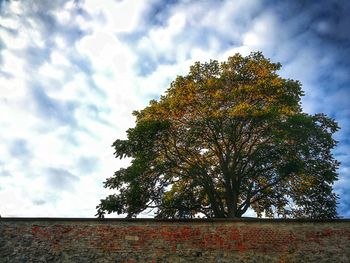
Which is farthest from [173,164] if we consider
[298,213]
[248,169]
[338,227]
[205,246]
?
[338,227]

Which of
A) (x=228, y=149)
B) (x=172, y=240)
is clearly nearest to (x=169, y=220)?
(x=172, y=240)

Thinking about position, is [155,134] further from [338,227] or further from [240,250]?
[338,227]

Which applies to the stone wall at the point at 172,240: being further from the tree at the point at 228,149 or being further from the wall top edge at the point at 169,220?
the tree at the point at 228,149

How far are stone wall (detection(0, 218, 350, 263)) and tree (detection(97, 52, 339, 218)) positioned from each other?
7531 mm

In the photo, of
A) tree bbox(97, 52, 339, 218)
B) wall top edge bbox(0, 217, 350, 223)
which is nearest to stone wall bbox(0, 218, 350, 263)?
wall top edge bbox(0, 217, 350, 223)

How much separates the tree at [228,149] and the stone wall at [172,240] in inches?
296

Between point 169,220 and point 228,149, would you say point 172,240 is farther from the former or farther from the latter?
point 228,149

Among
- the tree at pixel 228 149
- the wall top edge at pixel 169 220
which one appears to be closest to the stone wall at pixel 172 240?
the wall top edge at pixel 169 220

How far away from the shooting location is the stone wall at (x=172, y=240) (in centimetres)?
1259

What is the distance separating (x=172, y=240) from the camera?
1294cm

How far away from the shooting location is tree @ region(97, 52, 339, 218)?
20406 millimetres

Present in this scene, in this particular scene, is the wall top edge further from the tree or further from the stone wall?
the tree

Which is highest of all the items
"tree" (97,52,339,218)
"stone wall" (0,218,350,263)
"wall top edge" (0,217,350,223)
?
"tree" (97,52,339,218)

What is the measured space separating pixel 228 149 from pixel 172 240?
402 inches
